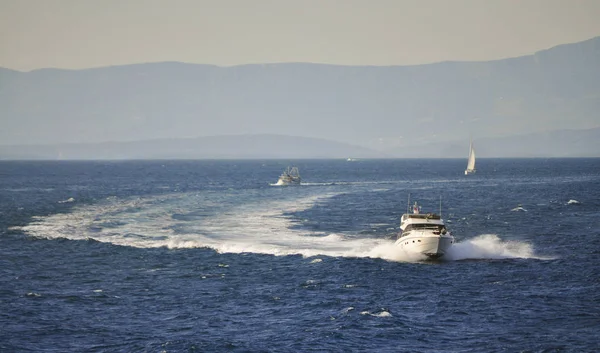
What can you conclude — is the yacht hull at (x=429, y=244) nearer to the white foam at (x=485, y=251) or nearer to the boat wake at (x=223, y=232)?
the boat wake at (x=223, y=232)

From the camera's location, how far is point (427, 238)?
70.6 meters

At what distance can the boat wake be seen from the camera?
77438 millimetres

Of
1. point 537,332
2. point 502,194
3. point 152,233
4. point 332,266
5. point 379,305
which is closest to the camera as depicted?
point 537,332

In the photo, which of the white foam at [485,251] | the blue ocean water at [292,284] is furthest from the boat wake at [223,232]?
the blue ocean water at [292,284]

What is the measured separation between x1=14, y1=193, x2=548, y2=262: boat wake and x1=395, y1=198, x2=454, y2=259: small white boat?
3.27 ft

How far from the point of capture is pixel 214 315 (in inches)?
2090

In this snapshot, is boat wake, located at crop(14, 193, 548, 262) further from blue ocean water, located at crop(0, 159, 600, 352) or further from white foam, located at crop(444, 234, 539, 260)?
blue ocean water, located at crop(0, 159, 600, 352)

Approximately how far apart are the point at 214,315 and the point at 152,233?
143 feet

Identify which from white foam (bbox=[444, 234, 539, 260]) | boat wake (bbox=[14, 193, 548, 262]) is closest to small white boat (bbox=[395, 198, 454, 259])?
boat wake (bbox=[14, 193, 548, 262])

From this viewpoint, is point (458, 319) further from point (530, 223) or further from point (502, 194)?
point (502, 194)

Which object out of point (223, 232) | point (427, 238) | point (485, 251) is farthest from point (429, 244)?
point (223, 232)

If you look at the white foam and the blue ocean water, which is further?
the white foam

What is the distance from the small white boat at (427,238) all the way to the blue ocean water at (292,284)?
1046 mm

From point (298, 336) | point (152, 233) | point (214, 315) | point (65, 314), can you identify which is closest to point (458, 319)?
point (298, 336)
